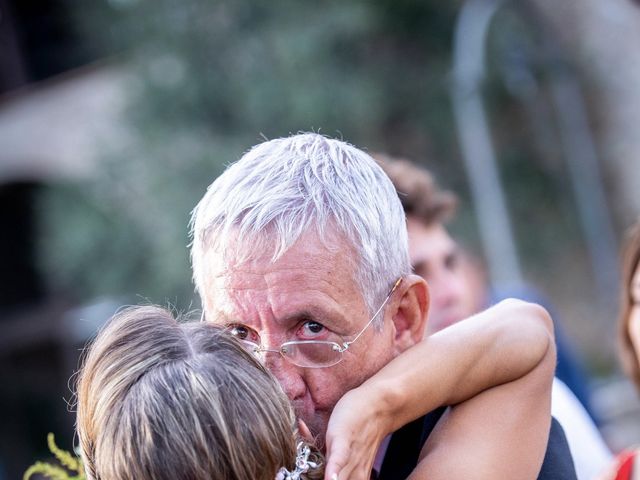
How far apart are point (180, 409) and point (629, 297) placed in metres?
2.20

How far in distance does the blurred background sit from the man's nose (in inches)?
306

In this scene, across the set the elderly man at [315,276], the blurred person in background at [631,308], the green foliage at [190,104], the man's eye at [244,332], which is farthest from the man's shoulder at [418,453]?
the green foliage at [190,104]

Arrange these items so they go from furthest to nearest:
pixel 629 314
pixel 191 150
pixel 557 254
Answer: pixel 557 254 → pixel 191 150 → pixel 629 314

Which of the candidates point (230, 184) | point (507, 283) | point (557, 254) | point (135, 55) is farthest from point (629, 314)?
point (557, 254)

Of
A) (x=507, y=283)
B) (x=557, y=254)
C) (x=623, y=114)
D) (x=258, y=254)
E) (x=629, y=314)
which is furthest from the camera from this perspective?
(x=557, y=254)

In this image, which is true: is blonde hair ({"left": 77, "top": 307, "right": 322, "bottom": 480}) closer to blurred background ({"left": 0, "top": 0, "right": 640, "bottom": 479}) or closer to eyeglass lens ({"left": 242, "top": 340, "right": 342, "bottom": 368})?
eyeglass lens ({"left": 242, "top": 340, "right": 342, "bottom": 368})

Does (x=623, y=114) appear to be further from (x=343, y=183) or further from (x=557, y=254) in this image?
Result: (x=343, y=183)

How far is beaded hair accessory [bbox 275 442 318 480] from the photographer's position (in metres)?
1.71

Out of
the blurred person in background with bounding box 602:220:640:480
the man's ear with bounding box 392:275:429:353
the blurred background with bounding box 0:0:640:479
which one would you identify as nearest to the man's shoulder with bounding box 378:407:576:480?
the man's ear with bounding box 392:275:429:353

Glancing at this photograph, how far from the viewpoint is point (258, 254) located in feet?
6.81

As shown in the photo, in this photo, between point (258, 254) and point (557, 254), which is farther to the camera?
point (557, 254)

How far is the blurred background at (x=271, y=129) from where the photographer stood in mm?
11617

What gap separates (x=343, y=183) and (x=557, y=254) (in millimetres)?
13263

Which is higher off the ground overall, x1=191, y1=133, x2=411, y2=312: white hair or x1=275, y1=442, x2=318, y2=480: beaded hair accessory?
x1=191, y1=133, x2=411, y2=312: white hair
